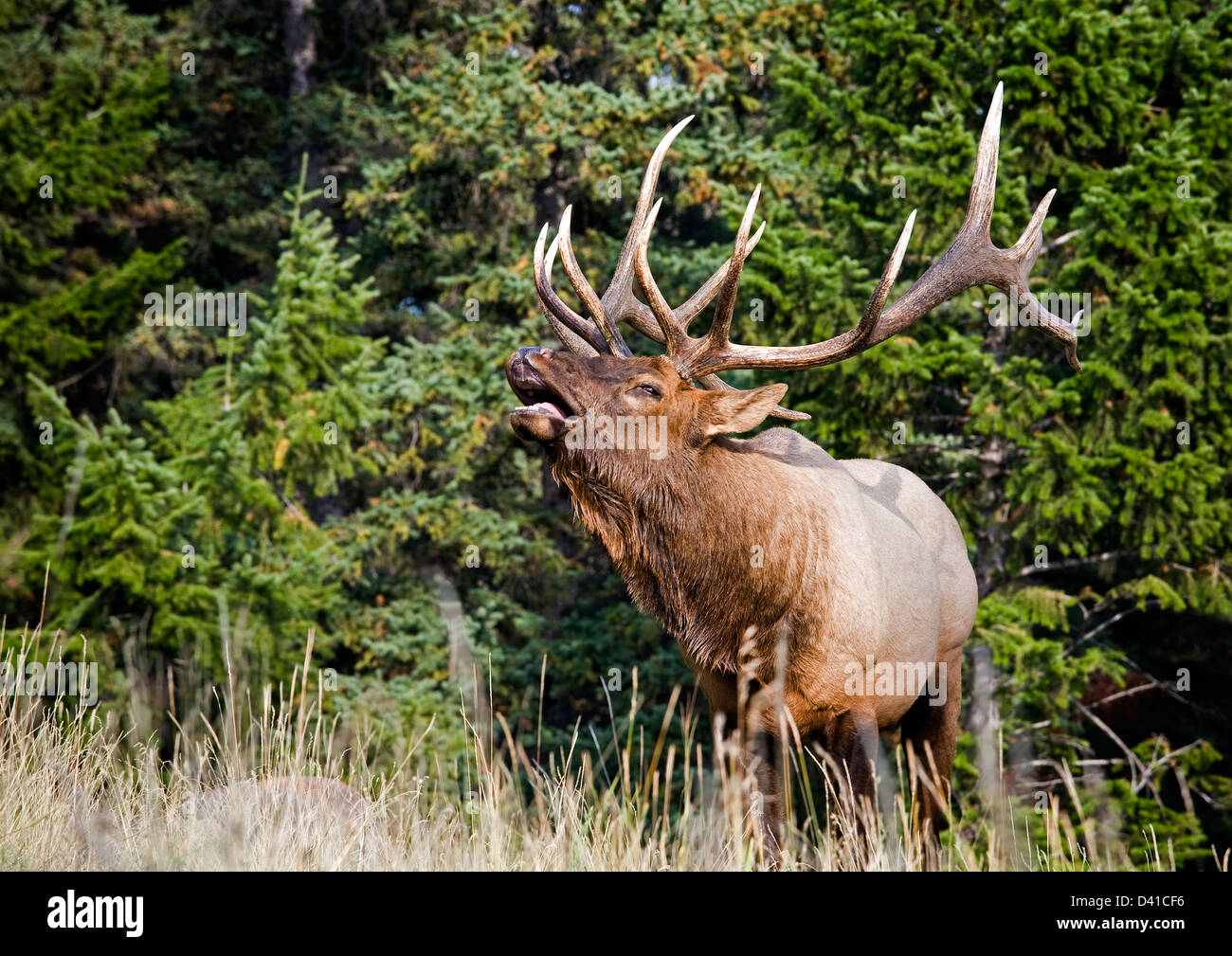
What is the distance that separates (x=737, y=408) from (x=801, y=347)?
0.58 meters

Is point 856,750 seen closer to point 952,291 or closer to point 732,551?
point 732,551

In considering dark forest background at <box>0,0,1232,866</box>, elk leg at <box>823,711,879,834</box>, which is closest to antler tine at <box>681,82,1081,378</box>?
elk leg at <box>823,711,879,834</box>

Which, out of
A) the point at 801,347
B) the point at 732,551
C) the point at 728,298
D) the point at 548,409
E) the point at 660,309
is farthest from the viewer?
the point at 801,347

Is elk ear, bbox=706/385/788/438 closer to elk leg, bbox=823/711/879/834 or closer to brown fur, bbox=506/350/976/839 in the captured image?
brown fur, bbox=506/350/976/839

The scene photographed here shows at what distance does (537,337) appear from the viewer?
35.1ft

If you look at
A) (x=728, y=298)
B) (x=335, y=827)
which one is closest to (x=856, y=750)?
(x=728, y=298)

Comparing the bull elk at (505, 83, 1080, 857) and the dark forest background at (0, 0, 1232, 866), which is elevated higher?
the dark forest background at (0, 0, 1232, 866)

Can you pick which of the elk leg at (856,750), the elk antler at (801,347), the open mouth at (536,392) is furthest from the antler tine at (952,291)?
the elk leg at (856,750)

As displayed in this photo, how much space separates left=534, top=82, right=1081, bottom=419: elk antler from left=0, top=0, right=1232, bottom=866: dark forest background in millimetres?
1831

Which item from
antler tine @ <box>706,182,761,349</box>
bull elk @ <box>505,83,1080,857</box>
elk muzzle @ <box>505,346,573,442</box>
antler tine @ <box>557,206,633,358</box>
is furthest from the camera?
antler tine @ <box>557,206,633,358</box>

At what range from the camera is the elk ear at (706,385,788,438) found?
3969 mm

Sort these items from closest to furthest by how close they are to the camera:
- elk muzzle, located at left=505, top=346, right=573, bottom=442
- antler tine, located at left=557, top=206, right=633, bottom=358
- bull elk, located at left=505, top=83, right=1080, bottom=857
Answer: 1. elk muzzle, located at left=505, top=346, right=573, bottom=442
2. bull elk, located at left=505, top=83, right=1080, bottom=857
3. antler tine, located at left=557, top=206, right=633, bottom=358

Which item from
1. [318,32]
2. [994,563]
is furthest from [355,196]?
[994,563]
